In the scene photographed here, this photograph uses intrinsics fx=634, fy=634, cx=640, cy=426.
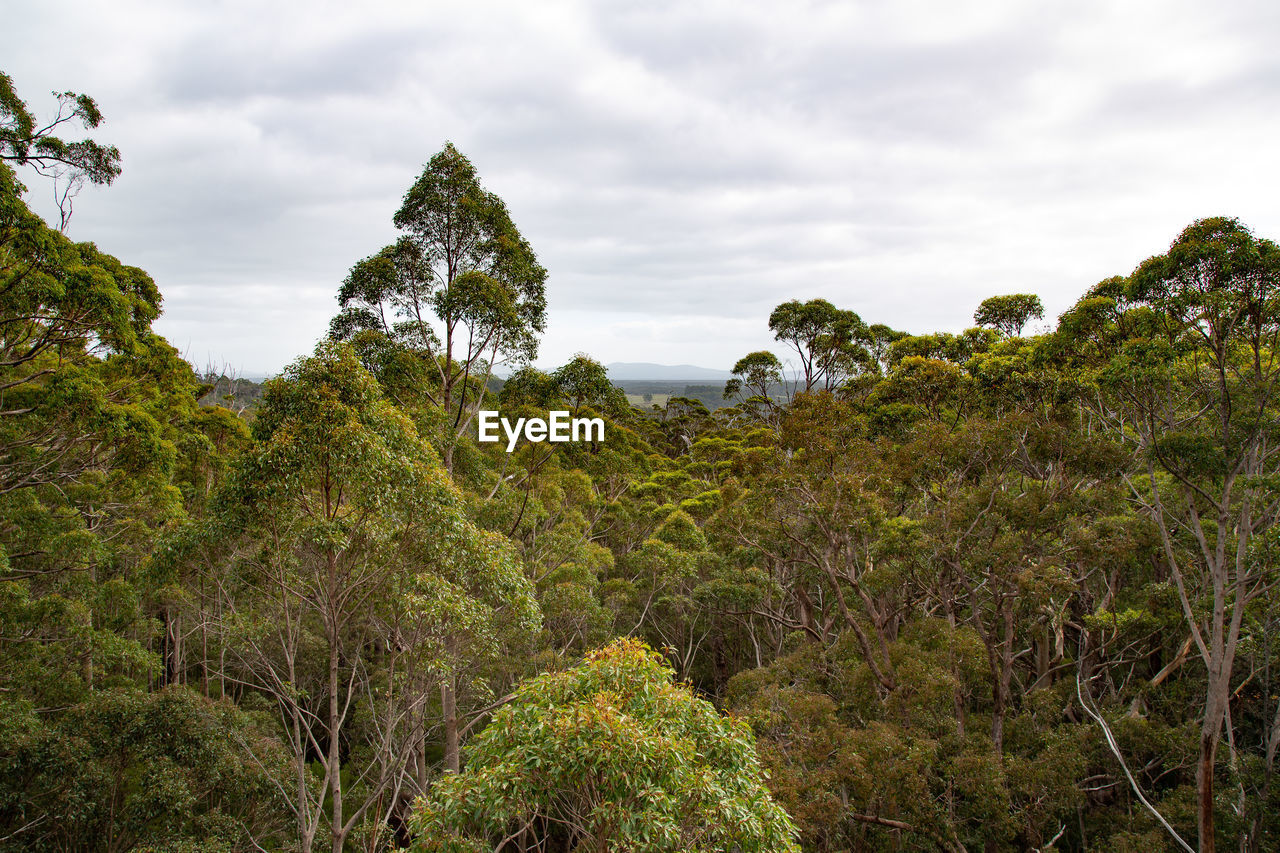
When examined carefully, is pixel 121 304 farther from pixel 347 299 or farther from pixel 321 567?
pixel 321 567

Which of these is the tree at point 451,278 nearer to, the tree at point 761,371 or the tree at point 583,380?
the tree at point 583,380

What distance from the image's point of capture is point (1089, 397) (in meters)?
11.1

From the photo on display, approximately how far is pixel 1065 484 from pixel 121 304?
47.5 ft

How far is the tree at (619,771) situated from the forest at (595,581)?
33mm

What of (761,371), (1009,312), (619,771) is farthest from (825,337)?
(619,771)

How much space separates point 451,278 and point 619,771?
10116 mm

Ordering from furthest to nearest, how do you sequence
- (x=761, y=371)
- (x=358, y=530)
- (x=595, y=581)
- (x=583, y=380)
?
(x=761, y=371) → (x=595, y=581) → (x=583, y=380) → (x=358, y=530)

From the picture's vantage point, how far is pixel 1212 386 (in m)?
9.04

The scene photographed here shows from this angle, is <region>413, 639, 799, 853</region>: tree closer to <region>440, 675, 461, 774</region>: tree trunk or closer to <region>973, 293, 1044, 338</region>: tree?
<region>440, 675, 461, 774</region>: tree trunk

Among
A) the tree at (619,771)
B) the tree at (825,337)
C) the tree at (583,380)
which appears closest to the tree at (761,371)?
the tree at (825,337)

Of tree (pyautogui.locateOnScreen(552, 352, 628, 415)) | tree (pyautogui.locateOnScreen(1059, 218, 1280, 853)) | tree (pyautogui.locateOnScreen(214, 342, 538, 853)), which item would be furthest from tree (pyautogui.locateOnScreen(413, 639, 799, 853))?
tree (pyautogui.locateOnScreen(552, 352, 628, 415))

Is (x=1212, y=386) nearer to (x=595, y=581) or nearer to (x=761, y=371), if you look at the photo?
(x=595, y=581)

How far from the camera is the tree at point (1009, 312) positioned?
53.2ft

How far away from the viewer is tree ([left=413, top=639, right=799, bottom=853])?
4.49 meters
